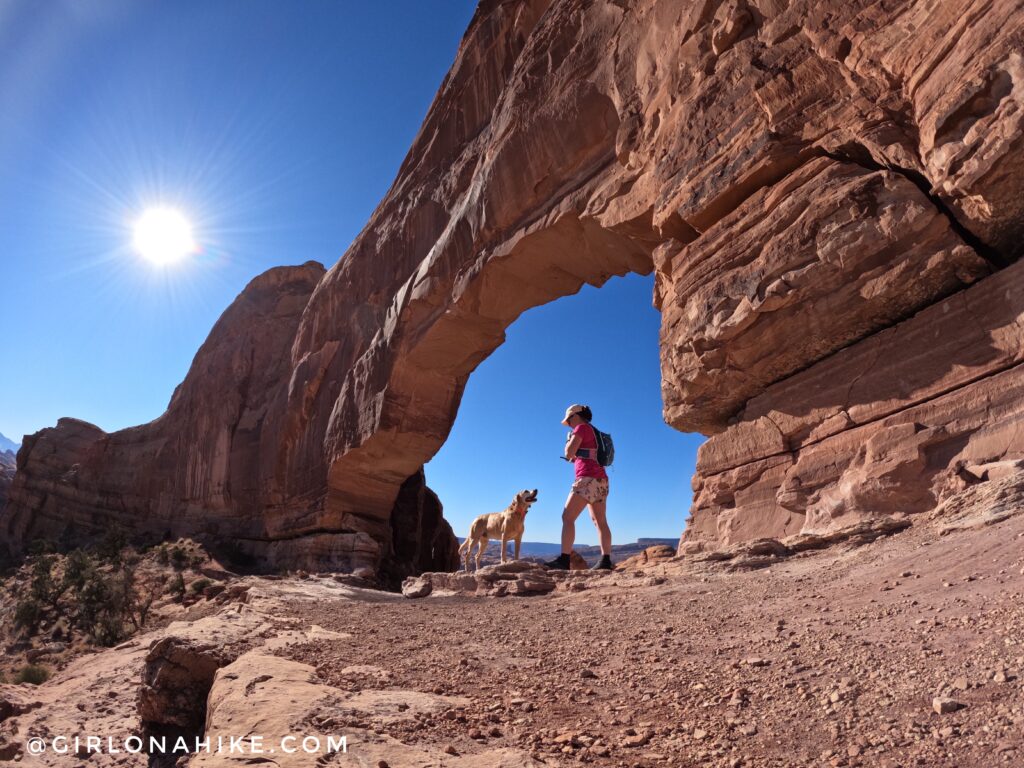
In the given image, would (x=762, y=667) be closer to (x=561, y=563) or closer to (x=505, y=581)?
(x=505, y=581)

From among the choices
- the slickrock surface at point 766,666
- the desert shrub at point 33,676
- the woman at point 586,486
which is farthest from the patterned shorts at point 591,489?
the desert shrub at point 33,676

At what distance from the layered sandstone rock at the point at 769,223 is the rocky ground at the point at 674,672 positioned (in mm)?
1260

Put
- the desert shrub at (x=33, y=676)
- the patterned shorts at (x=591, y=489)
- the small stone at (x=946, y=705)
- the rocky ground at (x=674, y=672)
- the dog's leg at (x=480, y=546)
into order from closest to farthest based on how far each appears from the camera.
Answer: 1. the small stone at (x=946, y=705)
2. the rocky ground at (x=674, y=672)
3. the patterned shorts at (x=591, y=489)
4. the desert shrub at (x=33, y=676)
5. the dog's leg at (x=480, y=546)

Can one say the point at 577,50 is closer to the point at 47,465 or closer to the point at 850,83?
the point at 850,83

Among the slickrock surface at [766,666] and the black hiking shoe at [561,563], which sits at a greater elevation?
the black hiking shoe at [561,563]

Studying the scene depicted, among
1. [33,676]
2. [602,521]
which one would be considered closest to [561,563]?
[602,521]

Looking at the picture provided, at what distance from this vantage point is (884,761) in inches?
76.4

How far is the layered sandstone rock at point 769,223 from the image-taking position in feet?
17.0

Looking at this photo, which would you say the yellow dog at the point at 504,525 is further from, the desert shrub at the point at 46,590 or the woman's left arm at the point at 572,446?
the desert shrub at the point at 46,590

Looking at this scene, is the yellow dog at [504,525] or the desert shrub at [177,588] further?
the desert shrub at [177,588]

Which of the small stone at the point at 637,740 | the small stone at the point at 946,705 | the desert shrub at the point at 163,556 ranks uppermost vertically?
the desert shrub at the point at 163,556

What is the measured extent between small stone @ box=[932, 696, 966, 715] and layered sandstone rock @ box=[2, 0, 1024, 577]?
3.45 m

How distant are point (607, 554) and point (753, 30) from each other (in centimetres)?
701

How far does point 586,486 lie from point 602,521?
1.81ft
